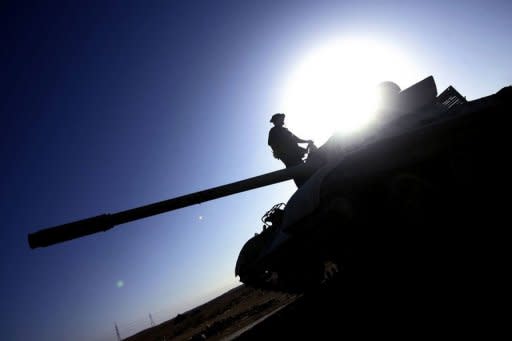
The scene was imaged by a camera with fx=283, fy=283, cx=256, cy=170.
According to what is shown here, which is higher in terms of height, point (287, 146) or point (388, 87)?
point (388, 87)

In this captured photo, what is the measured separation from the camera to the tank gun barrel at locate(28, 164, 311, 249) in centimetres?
414

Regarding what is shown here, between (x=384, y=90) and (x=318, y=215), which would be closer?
(x=318, y=215)

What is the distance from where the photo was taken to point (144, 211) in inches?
200

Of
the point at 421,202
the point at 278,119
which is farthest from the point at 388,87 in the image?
the point at 421,202

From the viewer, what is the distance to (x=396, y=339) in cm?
218

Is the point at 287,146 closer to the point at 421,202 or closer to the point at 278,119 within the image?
→ the point at 278,119

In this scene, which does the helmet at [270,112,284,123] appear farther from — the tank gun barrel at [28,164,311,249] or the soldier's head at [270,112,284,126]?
the tank gun barrel at [28,164,311,249]

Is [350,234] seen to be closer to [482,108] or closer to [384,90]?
[482,108]

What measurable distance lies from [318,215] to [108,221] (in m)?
3.65

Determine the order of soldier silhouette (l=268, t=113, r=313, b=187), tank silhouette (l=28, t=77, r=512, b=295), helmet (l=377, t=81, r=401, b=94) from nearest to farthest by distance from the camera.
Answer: tank silhouette (l=28, t=77, r=512, b=295) < soldier silhouette (l=268, t=113, r=313, b=187) < helmet (l=377, t=81, r=401, b=94)

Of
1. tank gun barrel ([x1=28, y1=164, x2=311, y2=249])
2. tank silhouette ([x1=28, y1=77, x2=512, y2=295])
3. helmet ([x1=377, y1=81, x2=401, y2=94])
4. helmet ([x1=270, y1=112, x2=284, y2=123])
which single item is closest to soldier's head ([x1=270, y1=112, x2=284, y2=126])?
helmet ([x1=270, y1=112, x2=284, y2=123])

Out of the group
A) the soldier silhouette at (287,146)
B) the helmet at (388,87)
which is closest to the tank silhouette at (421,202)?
the soldier silhouette at (287,146)

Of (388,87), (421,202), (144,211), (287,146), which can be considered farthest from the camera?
(388,87)

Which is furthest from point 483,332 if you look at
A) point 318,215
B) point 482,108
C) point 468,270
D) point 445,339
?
point 482,108
